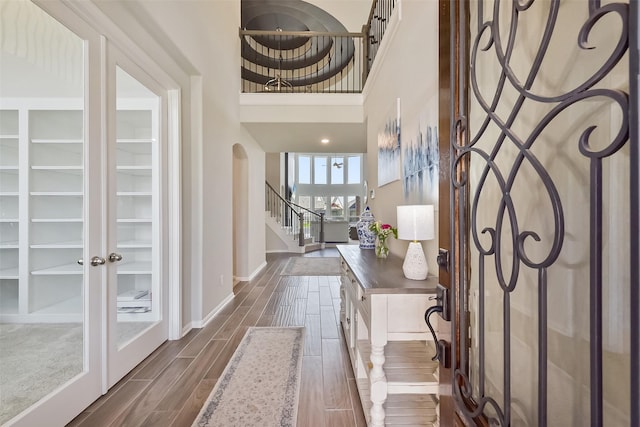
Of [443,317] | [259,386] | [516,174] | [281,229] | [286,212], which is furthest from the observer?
[286,212]

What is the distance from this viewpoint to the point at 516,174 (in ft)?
2.25

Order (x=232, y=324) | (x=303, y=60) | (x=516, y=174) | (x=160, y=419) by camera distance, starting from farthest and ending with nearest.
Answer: (x=303, y=60) < (x=232, y=324) < (x=160, y=419) < (x=516, y=174)

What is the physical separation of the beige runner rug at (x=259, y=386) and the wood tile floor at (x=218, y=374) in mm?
68

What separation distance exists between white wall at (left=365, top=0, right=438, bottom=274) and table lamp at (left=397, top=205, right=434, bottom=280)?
0.23m

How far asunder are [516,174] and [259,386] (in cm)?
206

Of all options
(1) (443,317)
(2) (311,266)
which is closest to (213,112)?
(1) (443,317)

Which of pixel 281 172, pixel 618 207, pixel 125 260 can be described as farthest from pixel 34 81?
pixel 281 172

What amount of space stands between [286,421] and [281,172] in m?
9.84

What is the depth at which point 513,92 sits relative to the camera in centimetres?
72

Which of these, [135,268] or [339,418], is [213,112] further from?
[339,418]

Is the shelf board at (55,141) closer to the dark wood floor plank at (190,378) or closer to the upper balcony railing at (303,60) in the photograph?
the dark wood floor plank at (190,378)

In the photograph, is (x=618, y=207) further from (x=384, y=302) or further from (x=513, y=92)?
(x=384, y=302)

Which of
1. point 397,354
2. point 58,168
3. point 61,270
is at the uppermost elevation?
point 58,168

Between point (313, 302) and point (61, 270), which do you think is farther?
point (313, 302)
